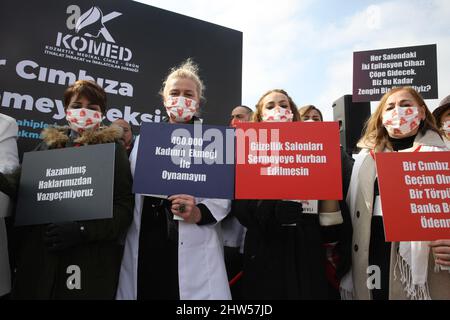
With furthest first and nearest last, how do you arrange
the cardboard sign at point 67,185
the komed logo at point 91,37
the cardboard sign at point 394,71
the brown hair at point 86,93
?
1. the komed logo at point 91,37
2. the cardboard sign at point 394,71
3. the brown hair at point 86,93
4. the cardboard sign at point 67,185

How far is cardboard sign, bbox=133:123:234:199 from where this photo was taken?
2.15 metres

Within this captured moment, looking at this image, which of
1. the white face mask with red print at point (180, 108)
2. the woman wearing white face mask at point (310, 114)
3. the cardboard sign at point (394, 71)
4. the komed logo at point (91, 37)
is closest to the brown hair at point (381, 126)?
the white face mask with red print at point (180, 108)

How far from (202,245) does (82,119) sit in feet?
3.74

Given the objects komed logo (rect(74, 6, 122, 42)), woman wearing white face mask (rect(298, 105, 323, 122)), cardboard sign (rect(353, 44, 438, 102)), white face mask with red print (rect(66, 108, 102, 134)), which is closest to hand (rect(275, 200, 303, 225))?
white face mask with red print (rect(66, 108, 102, 134))

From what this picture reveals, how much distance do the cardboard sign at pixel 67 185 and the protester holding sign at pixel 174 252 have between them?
0.32m

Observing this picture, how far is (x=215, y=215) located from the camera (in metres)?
2.24

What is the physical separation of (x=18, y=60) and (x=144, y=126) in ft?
12.2

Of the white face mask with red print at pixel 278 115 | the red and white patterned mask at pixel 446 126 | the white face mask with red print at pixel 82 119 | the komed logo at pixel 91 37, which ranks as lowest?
the white face mask with red print at pixel 82 119

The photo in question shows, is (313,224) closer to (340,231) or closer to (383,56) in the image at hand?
(340,231)

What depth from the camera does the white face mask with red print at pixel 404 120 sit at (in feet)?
8.00

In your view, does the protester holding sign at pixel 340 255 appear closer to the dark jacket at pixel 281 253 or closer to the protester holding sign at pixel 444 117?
the dark jacket at pixel 281 253

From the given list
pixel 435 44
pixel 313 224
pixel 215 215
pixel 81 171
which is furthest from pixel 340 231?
pixel 435 44

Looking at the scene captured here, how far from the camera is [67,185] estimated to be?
208cm

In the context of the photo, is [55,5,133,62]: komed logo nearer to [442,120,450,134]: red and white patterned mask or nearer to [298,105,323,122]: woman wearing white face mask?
[298,105,323,122]: woman wearing white face mask
